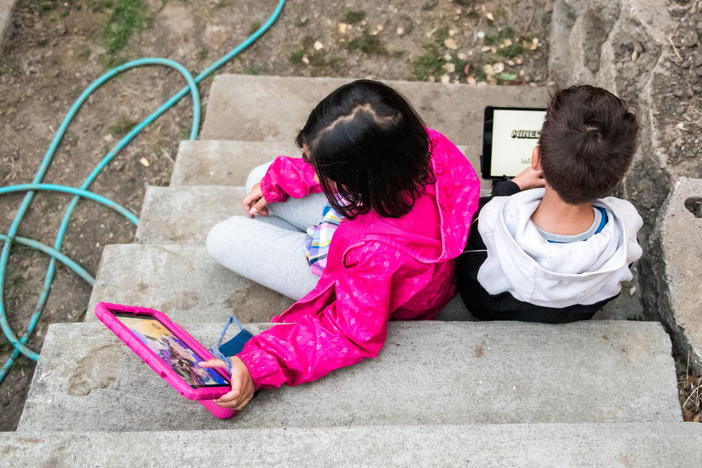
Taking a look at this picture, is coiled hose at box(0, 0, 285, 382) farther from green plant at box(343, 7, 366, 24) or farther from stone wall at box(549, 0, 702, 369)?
stone wall at box(549, 0, 702, 369)

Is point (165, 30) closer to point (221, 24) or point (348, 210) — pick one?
point (221, 24)

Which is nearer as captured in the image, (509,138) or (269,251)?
(269,251)

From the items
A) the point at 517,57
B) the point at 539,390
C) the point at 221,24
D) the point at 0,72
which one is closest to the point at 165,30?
the point at 221,24

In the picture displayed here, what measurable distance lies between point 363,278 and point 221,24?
2.94m

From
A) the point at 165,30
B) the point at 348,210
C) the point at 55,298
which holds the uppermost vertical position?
the point at 348,210

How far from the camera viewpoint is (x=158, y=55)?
363cm

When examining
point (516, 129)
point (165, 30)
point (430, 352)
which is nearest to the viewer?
point (430, 352)

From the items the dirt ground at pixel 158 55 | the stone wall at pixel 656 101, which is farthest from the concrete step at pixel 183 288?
the dirt ground at pixel 158 55

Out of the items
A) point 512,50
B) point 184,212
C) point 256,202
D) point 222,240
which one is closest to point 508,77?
point 512,50

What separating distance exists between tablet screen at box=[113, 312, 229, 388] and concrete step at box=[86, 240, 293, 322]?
558 millimetres

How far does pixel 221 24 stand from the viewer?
373cm

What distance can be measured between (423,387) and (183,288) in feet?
3.23

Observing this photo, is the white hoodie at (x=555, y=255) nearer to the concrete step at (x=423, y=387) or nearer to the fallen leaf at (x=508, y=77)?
the concrete step at (x=423, y=387)

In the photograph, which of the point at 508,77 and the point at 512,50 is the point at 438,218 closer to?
the point at 508,77
